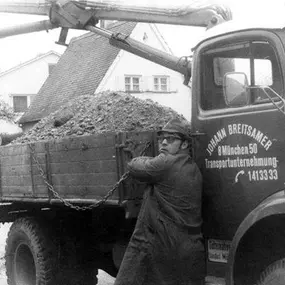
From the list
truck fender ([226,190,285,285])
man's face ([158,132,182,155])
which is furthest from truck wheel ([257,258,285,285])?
man's face ([158,132,182,155])

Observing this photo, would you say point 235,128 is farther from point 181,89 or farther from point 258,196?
point 181,89

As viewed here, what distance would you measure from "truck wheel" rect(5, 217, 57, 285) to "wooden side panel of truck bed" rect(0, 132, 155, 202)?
333 millimetres

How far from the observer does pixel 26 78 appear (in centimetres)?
3841

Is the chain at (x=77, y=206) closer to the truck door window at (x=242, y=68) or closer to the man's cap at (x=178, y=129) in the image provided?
the man's cap at (x=178, y=129)

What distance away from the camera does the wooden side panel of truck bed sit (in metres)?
5.11

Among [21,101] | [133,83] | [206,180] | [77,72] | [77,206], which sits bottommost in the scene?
[77,206]

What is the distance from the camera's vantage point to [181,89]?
28469 millimetres

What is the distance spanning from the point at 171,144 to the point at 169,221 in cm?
57

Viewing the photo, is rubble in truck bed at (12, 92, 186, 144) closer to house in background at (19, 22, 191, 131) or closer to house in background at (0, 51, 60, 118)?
house in background at (19, 22, 191, 131)

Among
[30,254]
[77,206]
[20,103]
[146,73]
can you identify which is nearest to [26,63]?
[20,103]

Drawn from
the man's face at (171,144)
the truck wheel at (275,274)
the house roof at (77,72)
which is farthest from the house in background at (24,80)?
the truck wheel at (275,274)

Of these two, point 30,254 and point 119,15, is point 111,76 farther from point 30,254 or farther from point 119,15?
point 30,254

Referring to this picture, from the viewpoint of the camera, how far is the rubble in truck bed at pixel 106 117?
5949mm

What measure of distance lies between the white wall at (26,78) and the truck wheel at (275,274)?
33646 mm
